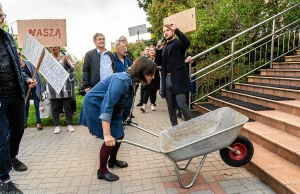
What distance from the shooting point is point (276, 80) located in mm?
5324

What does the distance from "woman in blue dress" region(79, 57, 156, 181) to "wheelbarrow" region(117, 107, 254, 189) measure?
0.22 m

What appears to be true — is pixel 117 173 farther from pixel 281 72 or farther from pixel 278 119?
pixel 281 72

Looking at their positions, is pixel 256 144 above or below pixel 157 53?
below

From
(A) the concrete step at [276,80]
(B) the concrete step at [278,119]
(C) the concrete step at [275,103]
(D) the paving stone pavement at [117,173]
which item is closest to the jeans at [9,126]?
(D) the paving stone pavement at [117,173]

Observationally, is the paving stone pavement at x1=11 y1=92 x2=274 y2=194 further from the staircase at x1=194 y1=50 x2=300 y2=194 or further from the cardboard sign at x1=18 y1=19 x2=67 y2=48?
the cardboard sign at x1=18 y1=19 x2=67 y2=48

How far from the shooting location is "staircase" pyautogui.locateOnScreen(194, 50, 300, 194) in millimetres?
2615

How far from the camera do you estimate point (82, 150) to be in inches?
157

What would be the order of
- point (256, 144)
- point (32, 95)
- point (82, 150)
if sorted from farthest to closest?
point (32, 95)
point (82, 150)
point (256, 144)

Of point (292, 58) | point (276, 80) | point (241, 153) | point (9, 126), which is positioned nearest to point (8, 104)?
point (9, 126)

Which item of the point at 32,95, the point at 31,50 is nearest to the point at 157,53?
the point at 31,50

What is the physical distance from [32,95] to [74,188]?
3505 millimetres

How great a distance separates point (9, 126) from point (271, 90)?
4878 millimetres

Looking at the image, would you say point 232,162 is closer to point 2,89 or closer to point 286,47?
point 2,89

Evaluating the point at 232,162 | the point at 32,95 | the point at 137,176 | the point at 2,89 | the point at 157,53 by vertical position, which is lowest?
the point at 137,176
